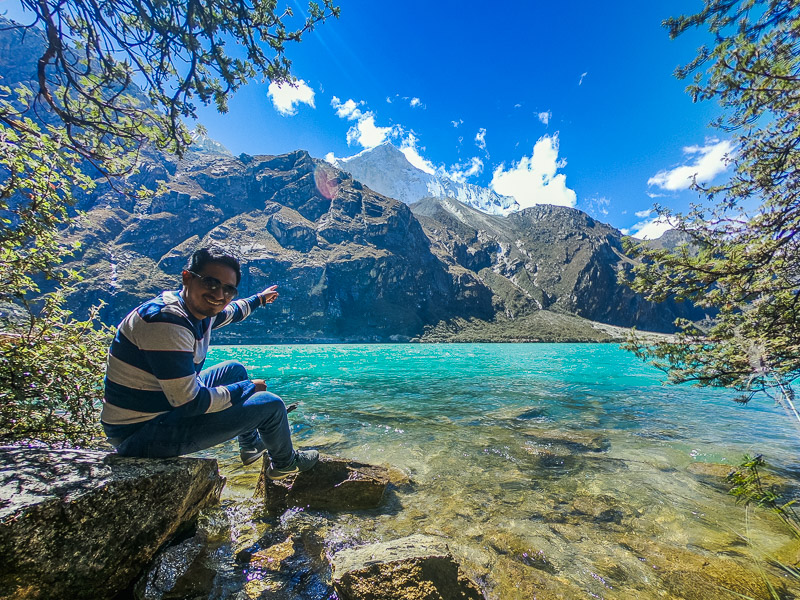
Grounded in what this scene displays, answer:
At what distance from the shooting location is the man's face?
11.5 feet

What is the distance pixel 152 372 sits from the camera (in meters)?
3.10

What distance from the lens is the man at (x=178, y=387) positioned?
3.00 metres

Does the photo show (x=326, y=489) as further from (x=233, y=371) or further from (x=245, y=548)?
(x=233, y=371)

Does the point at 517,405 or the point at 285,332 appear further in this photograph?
the point at 285,332

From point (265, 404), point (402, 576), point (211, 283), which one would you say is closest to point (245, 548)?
point (265, 404)

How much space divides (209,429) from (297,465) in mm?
1665

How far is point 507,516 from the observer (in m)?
4.78

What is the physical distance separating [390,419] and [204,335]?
8742mm

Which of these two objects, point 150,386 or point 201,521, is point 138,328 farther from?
point 201,521

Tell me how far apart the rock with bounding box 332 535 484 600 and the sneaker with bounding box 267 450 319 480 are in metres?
1.82

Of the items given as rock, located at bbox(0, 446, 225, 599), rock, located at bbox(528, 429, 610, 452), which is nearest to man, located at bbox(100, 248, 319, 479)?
rock, located at bbox(0, 446, 225, 599)

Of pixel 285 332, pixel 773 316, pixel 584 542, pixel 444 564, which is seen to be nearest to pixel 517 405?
pixel 773 316

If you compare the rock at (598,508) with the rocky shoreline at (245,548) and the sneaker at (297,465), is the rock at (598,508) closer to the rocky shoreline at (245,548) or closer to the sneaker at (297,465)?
the rocky shoreline at (245,548)

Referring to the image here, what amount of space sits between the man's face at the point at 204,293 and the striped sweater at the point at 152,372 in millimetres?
141
